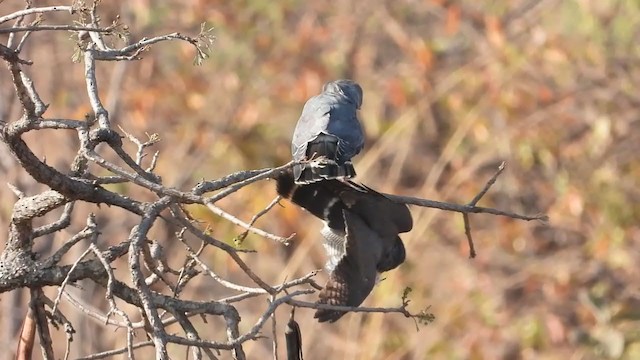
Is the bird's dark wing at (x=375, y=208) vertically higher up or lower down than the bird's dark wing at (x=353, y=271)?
higher up

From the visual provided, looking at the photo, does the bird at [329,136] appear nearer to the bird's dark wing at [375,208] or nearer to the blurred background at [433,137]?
the bird's dark wing at [375,208]

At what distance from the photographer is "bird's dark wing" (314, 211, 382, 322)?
2.19 m

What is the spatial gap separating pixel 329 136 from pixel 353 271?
0.69 m

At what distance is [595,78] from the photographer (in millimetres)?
6191

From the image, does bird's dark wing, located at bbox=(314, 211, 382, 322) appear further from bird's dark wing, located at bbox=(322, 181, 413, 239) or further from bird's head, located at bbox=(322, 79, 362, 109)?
bird's head, located at bbox=(322, 79, 362, 109)

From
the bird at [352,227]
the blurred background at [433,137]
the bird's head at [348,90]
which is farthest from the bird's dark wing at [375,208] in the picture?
the blurred background at [433,137]

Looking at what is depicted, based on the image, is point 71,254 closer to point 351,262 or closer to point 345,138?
point 345,138

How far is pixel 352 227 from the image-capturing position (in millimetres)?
2293

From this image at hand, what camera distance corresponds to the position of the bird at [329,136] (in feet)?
7.48

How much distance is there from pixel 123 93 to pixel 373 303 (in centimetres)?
183

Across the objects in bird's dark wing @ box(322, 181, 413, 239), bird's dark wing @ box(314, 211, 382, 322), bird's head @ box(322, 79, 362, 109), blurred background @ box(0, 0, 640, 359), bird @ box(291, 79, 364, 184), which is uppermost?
blurred background @ box(0, 0, 640, 359)

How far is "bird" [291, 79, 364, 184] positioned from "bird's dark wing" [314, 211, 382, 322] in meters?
0.11

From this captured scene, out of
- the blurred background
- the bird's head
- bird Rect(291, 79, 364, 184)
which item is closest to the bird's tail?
bird Rect(291, 79, 364, 184)

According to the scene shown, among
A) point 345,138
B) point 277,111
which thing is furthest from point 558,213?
point 345,138
